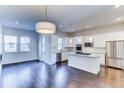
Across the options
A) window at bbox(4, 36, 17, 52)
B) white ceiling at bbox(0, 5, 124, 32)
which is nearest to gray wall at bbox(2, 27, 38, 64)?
window at bbox(4, 36, 17, 52)

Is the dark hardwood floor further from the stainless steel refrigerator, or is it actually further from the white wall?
the white wall

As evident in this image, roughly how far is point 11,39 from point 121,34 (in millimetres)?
7305

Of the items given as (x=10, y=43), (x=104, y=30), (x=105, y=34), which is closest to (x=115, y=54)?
(x=105, y=34)

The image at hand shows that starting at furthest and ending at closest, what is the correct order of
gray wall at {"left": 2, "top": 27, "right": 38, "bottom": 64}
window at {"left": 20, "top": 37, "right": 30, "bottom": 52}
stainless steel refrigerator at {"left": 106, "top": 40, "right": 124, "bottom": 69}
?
window at {"left": 20, "top": 37, "right": 30, "bottom": 52} → gray wall at {"left": 2, "top": 27, "right": 38, "bottom": 64} → stainless steel refrigerator at {"left": 106, "top": 40, "right": 124, "bottom": 69}

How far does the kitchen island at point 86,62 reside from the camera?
4418mm

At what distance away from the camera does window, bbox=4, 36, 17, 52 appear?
6.20m

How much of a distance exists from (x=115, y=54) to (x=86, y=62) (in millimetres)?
1936

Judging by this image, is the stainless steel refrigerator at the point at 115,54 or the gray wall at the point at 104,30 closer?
the stainless steel refrigerator at the point at 115,54

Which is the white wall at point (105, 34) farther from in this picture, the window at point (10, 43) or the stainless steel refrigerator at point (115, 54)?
the window at point (10, 43)

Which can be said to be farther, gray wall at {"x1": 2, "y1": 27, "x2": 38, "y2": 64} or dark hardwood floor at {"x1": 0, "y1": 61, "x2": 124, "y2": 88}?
gray wall at {"x1": 2, "y1": 27, "x2": 38, "y2": 64}

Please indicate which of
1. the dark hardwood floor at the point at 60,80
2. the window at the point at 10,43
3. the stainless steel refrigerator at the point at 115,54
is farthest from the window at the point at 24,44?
the stainless steel refrigerator at the point at 115,54

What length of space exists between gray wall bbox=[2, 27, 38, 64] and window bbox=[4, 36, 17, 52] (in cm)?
28

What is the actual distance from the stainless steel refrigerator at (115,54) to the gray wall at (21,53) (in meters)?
5.88
